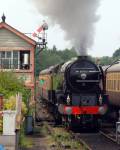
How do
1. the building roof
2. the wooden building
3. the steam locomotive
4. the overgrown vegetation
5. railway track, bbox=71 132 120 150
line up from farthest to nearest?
the wooden building < the building roof < the steam locomotive < the overgrown vegetation < railway track, bbox=71 132 120 150

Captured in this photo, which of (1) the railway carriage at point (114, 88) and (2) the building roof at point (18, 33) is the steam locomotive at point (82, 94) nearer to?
(1) the railway carriage at point (114, 88)

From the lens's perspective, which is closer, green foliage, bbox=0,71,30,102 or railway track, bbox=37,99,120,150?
railway track, bbox=37,99,120,150

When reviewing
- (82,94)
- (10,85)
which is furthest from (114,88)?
(10,85)


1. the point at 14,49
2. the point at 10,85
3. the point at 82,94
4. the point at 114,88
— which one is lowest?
the point at 82,94

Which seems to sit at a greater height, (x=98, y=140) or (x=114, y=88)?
(x=114, y=88)

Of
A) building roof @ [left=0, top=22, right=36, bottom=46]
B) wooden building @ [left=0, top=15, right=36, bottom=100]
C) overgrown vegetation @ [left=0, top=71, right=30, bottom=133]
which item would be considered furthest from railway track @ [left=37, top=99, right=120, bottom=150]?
wooden building @ [left=0, top=15, right=36, bottom=100]

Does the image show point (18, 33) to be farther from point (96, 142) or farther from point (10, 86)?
point (96, 142)

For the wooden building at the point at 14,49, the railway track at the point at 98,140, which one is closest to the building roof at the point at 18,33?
the wooden building at the point at 14,49

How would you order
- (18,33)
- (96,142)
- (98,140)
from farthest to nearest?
1. (18,33)
2. (98,140)
3. (96,142)

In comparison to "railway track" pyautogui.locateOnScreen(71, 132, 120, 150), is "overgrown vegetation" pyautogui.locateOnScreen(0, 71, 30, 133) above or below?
Result: above

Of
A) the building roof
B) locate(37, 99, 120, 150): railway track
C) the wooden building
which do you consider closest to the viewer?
locate(37, 99, 120, 150): railway track

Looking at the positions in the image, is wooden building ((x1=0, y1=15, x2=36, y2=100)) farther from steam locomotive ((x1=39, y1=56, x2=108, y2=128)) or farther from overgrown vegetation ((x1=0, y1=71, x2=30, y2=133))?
overgrown vegetation ((x1=0, y1=71, x2=30, y2=133))

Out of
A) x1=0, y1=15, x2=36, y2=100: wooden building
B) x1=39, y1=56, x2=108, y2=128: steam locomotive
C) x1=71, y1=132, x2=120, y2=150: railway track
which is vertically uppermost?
x1=0, y1=15, x2=36, y2=100: wooden building

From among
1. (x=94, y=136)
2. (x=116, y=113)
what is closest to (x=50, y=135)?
(x=94, y=136)
